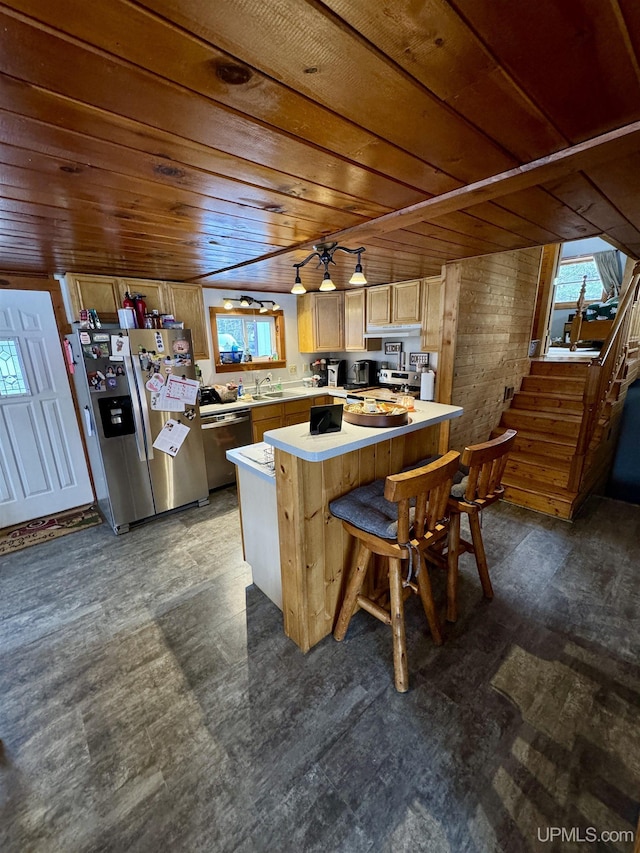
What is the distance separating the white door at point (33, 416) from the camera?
2.99 metres

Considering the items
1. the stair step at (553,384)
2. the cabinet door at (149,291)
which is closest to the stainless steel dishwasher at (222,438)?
the cabinet door at (149,291)

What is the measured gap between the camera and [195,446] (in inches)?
131

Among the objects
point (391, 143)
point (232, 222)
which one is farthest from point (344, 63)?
point (232, 222)

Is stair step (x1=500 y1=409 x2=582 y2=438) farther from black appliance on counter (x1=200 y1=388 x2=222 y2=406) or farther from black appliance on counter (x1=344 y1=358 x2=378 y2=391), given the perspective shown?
black appliance on counter (x1=200 y1=388 x2=222 y2=406)

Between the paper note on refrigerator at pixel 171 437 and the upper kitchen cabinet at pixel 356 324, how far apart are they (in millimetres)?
2368

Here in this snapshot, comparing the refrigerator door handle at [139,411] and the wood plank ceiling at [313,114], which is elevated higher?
the wood plank ceiling at [313,114]

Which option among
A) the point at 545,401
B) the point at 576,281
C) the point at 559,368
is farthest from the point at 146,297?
the point at 576,281

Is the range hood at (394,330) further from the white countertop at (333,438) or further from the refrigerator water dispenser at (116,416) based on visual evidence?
the refrigerator water dispenser at (116,416)

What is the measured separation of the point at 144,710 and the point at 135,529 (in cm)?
179

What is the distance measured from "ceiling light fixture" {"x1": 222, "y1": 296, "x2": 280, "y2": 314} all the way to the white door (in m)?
1.65

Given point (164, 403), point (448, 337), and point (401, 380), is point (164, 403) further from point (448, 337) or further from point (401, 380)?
point (448, 337)

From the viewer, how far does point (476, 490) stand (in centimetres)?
186

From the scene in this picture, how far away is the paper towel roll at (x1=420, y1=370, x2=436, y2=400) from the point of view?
140 inches

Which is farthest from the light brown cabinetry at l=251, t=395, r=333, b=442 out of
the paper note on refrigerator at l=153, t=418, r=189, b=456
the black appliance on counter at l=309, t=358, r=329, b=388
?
the paper note on refrigerator at l=153, t=418, r=189, b=456
